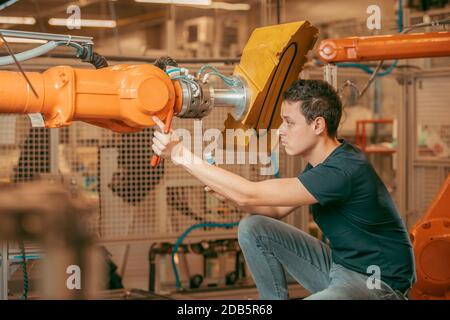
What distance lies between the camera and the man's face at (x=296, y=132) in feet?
6.79

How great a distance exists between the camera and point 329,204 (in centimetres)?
210

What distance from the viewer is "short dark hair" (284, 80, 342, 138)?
2.03 meters

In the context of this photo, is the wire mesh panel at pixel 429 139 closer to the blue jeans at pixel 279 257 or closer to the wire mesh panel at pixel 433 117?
the wire mesh panel at pixel 433 117

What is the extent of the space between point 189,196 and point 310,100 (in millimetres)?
1816

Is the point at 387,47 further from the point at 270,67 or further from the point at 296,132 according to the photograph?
the point at 270,67

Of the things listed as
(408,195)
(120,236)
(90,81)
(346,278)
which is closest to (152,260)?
(120,236)

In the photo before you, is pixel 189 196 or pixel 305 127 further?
pixel 189 196

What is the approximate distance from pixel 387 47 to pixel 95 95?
1231mm

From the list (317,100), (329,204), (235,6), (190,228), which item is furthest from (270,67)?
(235,6)

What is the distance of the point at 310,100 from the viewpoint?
208 cm

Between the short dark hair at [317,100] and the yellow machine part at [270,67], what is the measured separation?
0.03 metres

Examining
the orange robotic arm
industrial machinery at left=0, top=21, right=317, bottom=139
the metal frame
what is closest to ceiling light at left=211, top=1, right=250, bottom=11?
the metal frame

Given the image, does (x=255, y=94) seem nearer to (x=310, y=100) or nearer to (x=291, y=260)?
(x=310, y=100)

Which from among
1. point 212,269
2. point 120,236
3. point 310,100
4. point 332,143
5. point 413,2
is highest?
point 413,2
